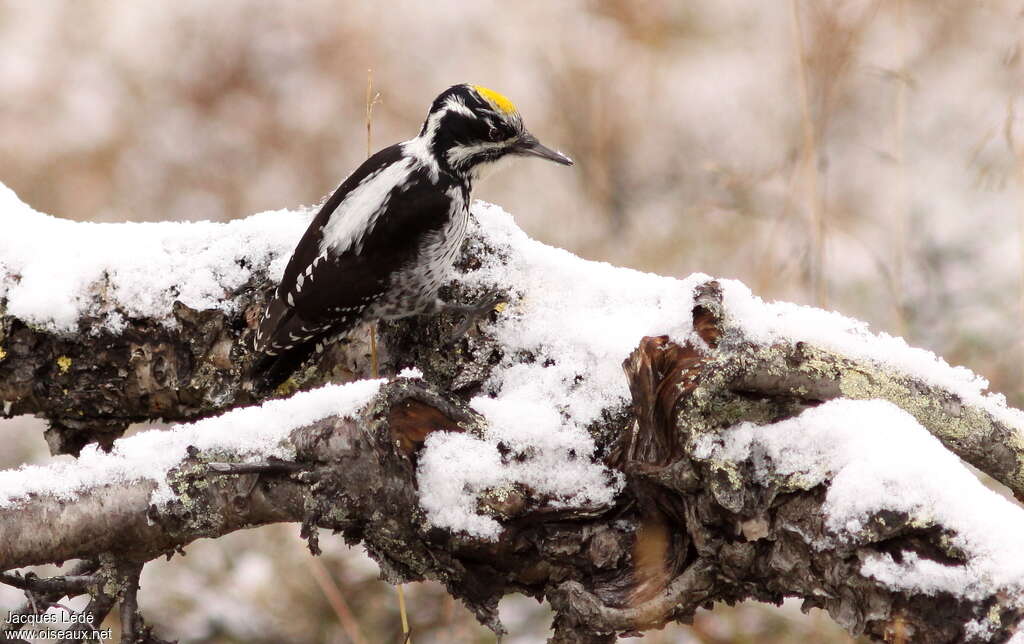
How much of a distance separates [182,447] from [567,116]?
4.05 m

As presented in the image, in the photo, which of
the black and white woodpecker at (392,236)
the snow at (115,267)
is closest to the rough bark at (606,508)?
the black and white woodpecker at (392,236)

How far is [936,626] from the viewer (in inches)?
57.6

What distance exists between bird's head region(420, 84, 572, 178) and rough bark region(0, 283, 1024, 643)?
1.45 m

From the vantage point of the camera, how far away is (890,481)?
1530mm

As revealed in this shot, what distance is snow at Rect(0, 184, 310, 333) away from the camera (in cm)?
247

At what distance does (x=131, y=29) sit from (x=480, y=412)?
540 centimetres

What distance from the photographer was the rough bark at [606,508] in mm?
1714

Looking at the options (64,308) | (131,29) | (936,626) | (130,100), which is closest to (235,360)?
(64,308)

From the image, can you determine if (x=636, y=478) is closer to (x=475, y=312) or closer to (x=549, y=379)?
(x=549, y=379)

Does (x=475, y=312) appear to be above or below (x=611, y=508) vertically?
above

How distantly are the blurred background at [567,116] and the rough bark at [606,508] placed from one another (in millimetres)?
3033

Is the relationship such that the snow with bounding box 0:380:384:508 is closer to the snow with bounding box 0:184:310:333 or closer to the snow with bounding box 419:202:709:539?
the snow with bounding box 419:202:709:539

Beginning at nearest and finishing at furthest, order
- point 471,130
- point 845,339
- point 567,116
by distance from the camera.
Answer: point 845,339, point 471,130, point 567,116

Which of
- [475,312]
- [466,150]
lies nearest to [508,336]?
[475,312]
